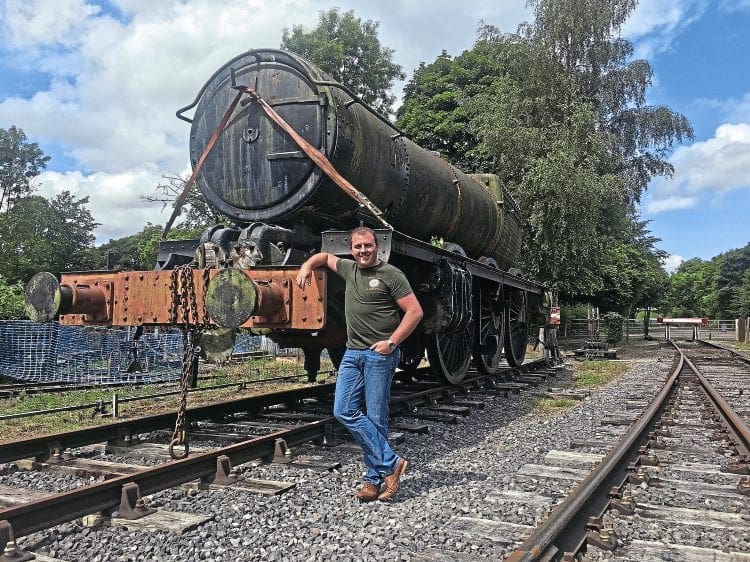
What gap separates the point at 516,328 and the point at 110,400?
708 cm

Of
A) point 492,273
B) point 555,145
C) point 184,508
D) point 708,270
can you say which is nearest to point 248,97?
point 184,508

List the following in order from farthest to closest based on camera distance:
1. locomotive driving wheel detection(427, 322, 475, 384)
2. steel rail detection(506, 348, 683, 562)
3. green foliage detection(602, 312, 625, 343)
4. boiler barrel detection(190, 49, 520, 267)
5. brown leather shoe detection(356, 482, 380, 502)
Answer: green foliage detection(602, 312, 625, 343) → locomotive driving wheel detection(427, 322, 475, 384) → boiler barrel detection(190, 49, 520, 267) → brown leather shoe detection(356, 482, 380, 502) → steel rail detection(506, 348, 683, 562)

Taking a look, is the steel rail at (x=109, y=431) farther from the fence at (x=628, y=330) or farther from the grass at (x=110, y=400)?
the fence at (x=628, y=330)

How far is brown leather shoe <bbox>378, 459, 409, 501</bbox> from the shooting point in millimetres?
3643

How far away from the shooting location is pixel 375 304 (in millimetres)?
3828

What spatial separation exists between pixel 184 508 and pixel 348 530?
37.0 inches

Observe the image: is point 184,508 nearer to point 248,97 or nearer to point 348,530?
point 348,530

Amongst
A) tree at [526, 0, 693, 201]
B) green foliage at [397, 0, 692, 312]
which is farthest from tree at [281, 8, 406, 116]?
tree at [526, 0, 693, 201]

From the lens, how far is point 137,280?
5078mm

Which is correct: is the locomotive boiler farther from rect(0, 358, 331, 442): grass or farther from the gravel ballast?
rect(0, 358, 331, 442): grass

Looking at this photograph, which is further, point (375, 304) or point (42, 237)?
point (42, 237)

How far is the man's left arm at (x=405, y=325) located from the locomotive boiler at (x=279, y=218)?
78 cm

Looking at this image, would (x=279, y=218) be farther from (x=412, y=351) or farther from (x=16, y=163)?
(x=16, y=163)

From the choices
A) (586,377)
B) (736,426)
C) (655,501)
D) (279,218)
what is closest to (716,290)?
(586,377)
